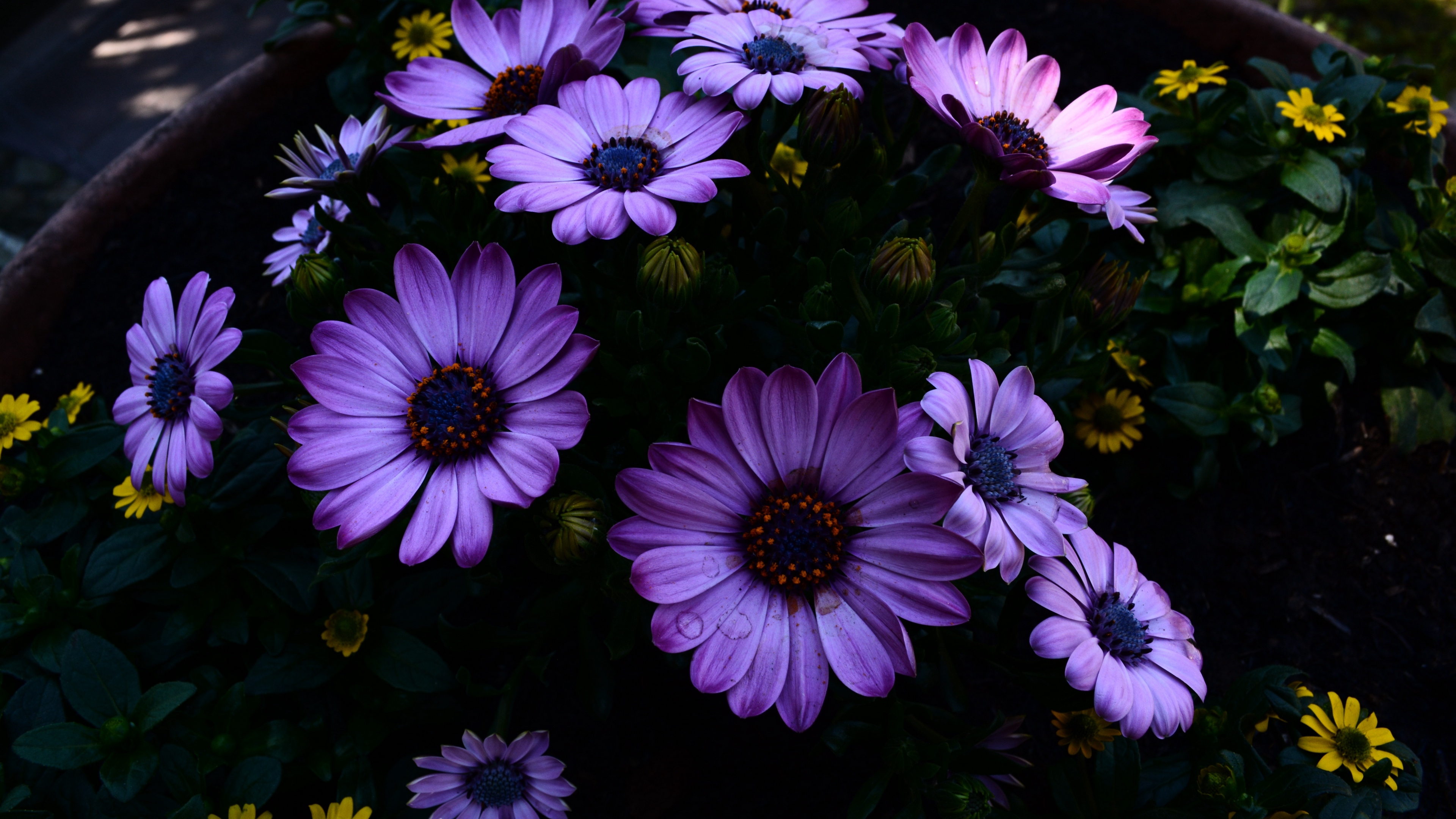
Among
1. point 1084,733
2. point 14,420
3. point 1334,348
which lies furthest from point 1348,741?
point 14,420

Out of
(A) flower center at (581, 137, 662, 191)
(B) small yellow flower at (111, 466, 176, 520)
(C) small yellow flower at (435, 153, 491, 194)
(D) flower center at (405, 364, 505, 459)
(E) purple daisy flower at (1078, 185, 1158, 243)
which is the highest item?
(A) flower center at (581, 137, 662, 191)

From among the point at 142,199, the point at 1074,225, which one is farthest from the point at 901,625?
the point at 142,199

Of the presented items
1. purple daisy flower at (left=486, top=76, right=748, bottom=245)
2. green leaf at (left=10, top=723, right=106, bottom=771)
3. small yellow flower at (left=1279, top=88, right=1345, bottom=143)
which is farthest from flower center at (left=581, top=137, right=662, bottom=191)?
small yellow flower at (left=1279, top=88, right=1345, bottom=143)

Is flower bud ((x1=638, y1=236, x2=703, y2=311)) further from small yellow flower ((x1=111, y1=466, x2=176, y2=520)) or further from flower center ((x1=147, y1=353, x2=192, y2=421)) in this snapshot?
small yellow flower ((x1=111, y1=466, x2=176, y2=520))

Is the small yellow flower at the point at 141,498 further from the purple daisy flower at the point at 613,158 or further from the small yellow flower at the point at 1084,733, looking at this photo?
the small yellow flower at the point at 1084,733

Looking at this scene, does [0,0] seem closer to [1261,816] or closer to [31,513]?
[31,513]
